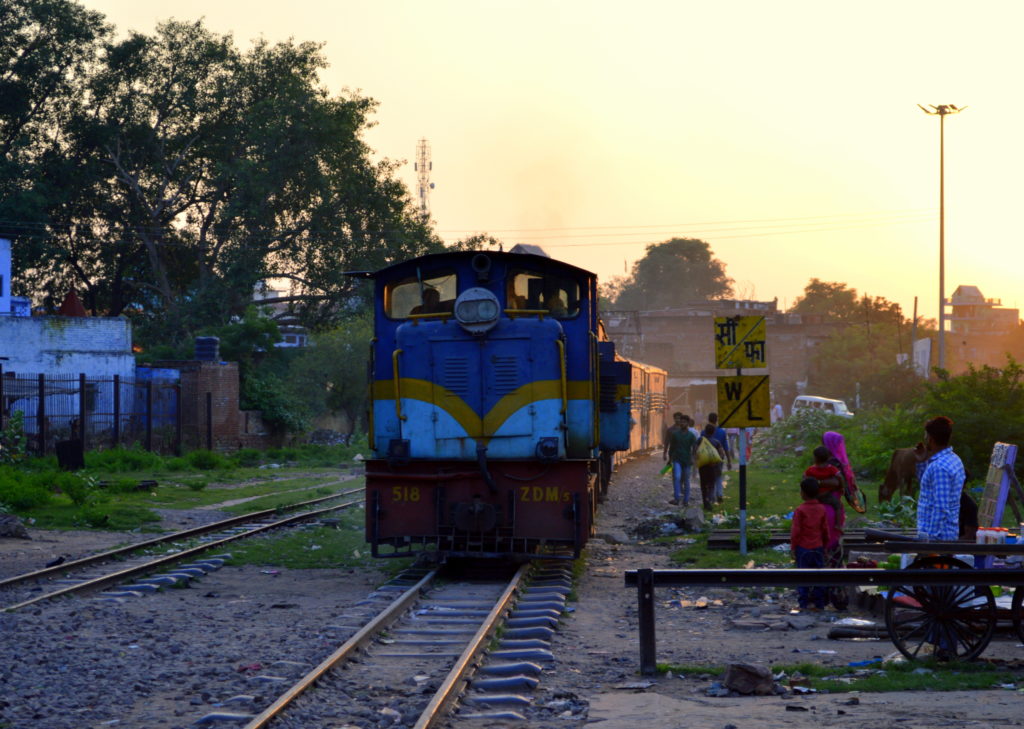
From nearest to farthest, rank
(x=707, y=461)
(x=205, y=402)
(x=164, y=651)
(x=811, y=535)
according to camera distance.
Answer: (x=164, y=651)
(x=811, y=535)
(x=707, y=461)
(x=205, y=402)

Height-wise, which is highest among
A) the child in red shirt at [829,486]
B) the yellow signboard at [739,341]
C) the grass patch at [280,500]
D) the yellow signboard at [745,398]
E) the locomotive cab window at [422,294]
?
the locomotive cab window at [422,294]

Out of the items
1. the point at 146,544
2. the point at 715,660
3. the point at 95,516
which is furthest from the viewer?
the point at 95,516

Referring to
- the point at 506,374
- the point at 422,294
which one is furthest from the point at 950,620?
the point at 422,294

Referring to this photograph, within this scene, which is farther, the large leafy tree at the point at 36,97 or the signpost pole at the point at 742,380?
the large leafy tree at the point at 36,97

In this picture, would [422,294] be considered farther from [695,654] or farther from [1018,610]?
[1018,610]

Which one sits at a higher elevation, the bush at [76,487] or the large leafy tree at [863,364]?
the large leafy tree at [863,364]

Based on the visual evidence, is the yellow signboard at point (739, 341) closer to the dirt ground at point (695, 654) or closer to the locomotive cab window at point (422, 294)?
the dirt ground at point (695, 654)

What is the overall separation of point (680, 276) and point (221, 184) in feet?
237

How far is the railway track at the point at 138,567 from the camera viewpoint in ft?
39.1

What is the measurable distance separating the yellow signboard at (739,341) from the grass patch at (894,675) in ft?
20.6

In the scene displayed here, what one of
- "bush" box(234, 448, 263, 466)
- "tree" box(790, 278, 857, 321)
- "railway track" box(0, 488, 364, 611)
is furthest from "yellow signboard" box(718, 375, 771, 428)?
"tree" box(790, 278, 857, 321)

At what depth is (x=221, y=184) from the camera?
52.5 m

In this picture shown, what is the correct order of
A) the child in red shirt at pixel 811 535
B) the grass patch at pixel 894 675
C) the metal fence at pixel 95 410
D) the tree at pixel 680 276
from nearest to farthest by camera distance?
the grass patch at pixel 894 675 → the child in red shirt at pixel 811 535 → the metal fence at pixel 95 410 → the tree at pixel 680 276

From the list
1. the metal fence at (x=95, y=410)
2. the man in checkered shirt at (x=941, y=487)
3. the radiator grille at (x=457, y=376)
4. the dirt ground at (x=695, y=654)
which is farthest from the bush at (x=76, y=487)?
the man in checkered shirt at (x=941, y=487)
